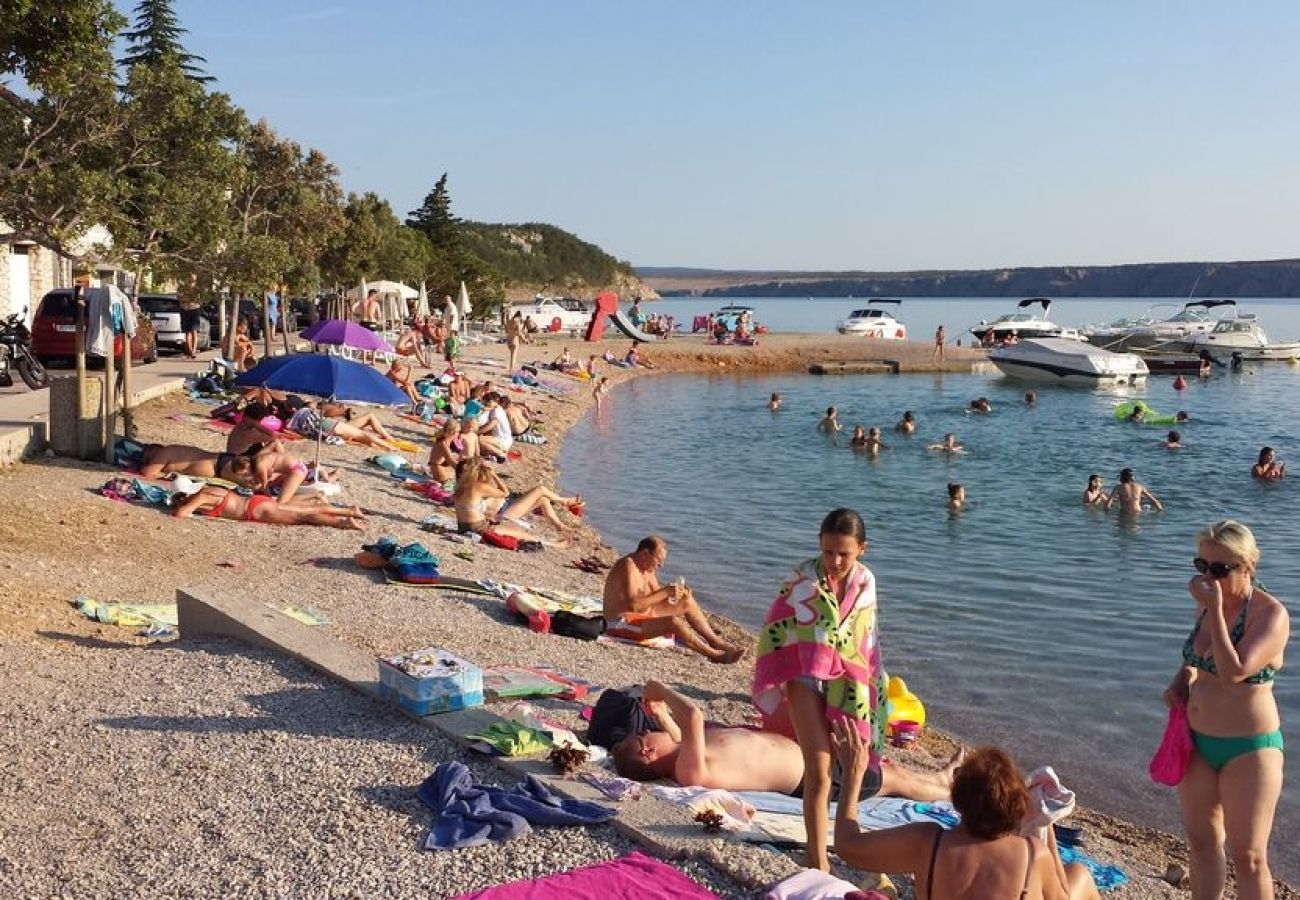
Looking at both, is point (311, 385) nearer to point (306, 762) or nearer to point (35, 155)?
point (35, 155)

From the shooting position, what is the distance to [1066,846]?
689 cm

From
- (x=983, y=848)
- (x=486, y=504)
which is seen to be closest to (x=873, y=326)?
(x=486, y=504)

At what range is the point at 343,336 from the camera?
19.7 m

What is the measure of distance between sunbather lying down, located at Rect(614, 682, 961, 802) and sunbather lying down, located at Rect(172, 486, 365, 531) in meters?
7.61

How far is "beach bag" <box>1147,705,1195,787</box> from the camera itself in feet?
17.6

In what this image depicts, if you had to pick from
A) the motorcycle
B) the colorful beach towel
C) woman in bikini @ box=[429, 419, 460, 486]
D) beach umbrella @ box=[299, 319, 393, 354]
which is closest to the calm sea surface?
woman in bikini @ box=[429, 419, 460, 486]

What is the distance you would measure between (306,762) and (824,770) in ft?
8.23

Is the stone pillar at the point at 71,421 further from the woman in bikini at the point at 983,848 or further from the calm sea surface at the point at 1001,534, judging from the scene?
the woman in bikini at the point at 983,848

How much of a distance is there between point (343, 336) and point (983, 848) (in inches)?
654

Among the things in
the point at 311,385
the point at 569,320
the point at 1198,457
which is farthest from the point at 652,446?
the point at 569,320

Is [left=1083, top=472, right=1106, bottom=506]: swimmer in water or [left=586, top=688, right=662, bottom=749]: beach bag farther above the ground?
→ [left=586, top=688, right=662, bottom=749]: beach bag

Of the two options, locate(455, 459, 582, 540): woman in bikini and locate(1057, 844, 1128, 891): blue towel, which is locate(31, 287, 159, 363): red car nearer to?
locate(455, 459, 582, 540): woman in bikini

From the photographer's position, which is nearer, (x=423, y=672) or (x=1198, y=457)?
(x=423, y=672)

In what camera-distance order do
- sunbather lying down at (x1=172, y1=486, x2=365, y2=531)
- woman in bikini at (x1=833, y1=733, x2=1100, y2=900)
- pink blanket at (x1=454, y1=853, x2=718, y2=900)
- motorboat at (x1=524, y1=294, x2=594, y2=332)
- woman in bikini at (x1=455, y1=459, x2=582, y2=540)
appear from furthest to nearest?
motorboat at (x1=524, y1=294, x2=594, y2=332), woman in bikini at (x1=455, y1=459, x2=582, y2=540), sunbather lying down at (x1=172, y1=486, x2=365, y2=531), pink blanket at (x1=454, y1=853, x2=718, y2=900), woman in bikini at (x1=833, y1=733, x2=1100, y2=900)
